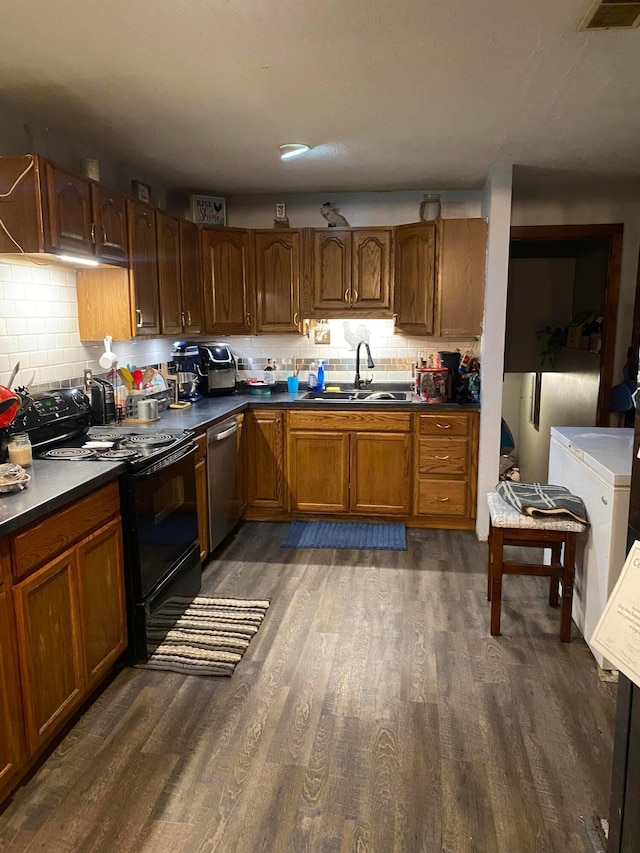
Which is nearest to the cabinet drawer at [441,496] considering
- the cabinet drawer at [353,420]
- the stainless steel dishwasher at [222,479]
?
the cabinet drawer at [353,420]

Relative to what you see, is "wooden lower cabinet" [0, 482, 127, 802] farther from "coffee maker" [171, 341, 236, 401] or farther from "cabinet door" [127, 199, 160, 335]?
"coffee maker" [171, 341, 236, 401]

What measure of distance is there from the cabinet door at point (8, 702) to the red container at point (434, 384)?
3.02 m

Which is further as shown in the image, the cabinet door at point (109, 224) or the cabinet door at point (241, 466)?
the cabinet door at point (241, 466)

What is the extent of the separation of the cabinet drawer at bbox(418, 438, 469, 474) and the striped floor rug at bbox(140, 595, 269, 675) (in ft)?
5.26

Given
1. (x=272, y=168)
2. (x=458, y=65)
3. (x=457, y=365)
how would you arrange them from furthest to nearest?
(x=457, y=365) < (x=272, y=168) < (x=458, y=65)

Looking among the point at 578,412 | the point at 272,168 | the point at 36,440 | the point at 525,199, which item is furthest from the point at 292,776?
the point at 578,412

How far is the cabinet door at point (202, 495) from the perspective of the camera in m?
3.37

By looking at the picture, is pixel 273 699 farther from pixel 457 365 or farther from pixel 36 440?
pixel 457 365

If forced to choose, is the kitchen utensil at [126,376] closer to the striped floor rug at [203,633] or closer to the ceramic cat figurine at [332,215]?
the striped floor rug at [203,633]

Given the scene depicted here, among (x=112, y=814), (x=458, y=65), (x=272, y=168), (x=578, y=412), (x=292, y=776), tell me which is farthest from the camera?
(x=578, y=412)

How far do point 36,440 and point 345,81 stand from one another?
198cm

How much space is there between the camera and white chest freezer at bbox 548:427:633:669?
Result: 2379 mm

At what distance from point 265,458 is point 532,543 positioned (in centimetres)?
212

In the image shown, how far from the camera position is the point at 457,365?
14.1ft
